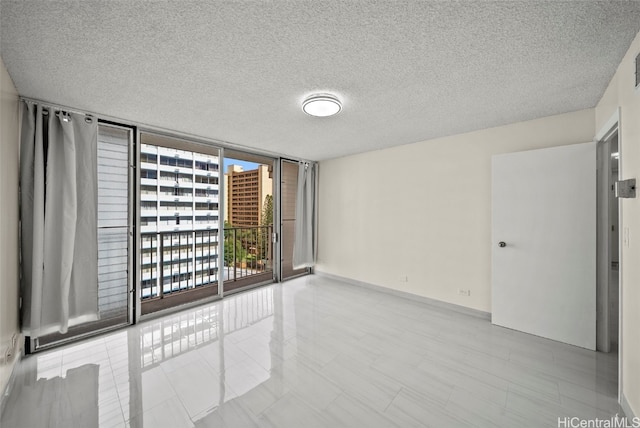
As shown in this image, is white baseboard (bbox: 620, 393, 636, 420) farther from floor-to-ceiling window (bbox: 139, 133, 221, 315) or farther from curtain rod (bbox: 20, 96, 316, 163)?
curtain rod (bbox: 20, 96, 316, 163)

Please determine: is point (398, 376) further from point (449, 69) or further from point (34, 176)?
point (34, 176)

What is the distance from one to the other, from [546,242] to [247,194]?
4.89 meters

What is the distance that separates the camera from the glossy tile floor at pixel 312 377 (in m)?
1.63

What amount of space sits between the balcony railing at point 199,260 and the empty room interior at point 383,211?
0.08 metres

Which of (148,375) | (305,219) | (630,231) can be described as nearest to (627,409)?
(630,231)

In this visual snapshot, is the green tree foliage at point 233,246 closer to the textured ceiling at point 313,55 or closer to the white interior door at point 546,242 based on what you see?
the textured ceiling at point 313,55

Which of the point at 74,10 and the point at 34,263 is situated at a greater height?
the point at 74,10

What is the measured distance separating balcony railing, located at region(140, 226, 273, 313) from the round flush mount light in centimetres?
258

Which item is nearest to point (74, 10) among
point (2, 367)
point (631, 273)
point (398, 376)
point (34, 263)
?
point (34, 263)

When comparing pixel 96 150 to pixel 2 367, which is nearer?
pixel 2 367

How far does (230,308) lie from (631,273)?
154 inches

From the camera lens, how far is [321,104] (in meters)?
2.26

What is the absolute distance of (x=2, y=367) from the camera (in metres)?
1.73

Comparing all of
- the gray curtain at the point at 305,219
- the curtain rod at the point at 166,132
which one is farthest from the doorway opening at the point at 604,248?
the curtain rod at the point at 166,132
